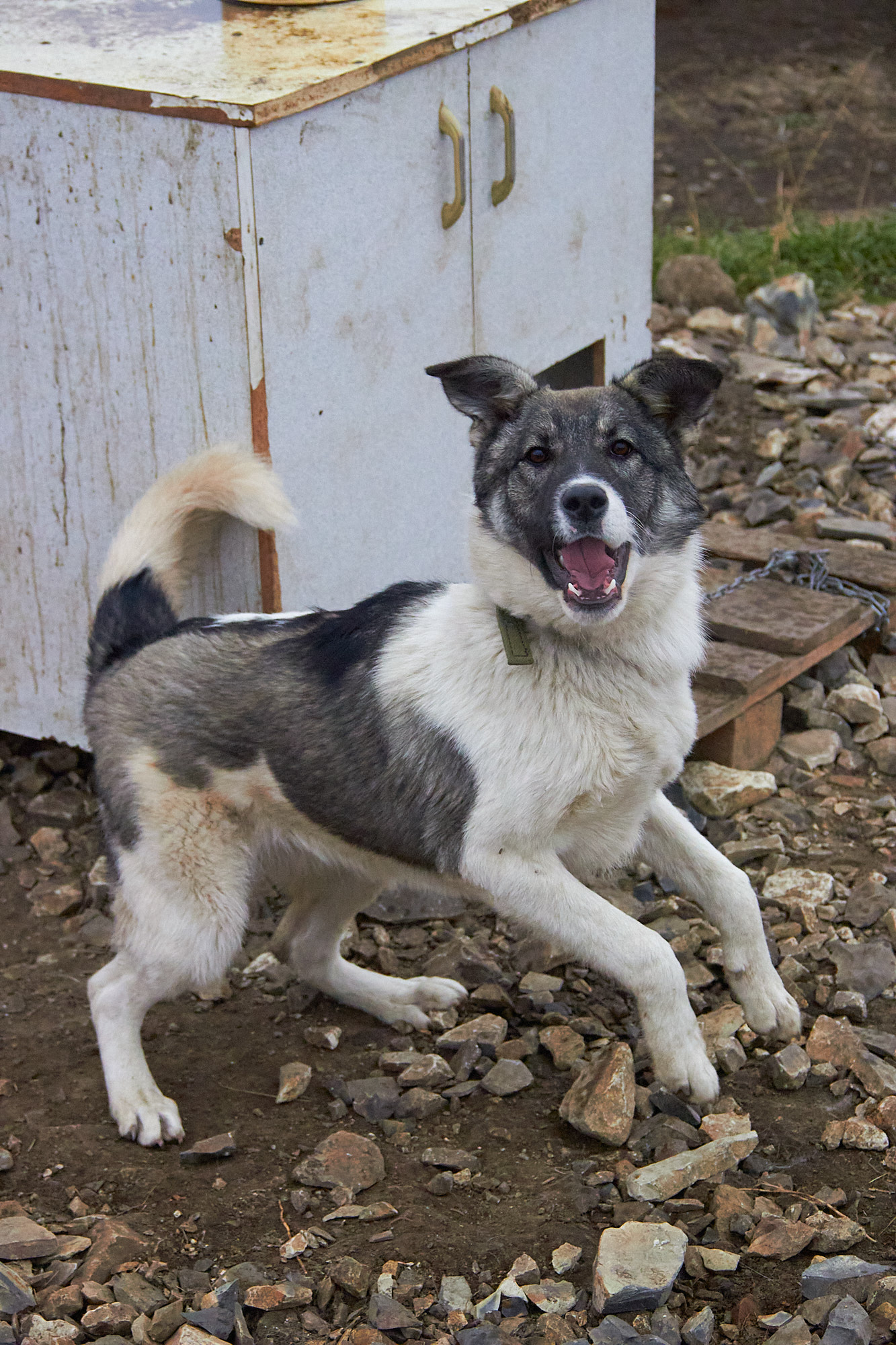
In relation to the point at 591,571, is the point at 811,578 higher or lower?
lower

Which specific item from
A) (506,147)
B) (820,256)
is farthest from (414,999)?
(820,256)

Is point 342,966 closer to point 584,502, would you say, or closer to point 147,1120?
point 147,1120

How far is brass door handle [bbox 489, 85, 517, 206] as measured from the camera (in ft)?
12.8

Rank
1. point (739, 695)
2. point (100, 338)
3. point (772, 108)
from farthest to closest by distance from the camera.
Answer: point (772, 108)
point (739, 695)
point (100, 338)

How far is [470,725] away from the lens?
112 inches

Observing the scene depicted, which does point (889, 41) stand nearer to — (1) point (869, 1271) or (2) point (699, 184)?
(2) point (699, 184)

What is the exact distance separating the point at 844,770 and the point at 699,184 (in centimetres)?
570

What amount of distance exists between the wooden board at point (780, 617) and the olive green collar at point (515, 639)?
5.47ft

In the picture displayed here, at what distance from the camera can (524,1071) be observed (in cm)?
310

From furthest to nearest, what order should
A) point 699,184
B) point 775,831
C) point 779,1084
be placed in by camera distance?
point 699,184, point 775,831, point 779,1084

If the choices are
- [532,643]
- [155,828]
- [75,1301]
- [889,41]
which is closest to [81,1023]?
[155,828]

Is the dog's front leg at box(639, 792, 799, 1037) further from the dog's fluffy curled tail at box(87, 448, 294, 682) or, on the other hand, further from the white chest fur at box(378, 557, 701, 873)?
the dog's fluffy curled tail at box(87, 448, 294, 682)

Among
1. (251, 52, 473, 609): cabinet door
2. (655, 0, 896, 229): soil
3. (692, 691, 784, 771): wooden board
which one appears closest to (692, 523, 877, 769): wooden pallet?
(692, 691, 784, 771): wooden board

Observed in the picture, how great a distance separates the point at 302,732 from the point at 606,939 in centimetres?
75
